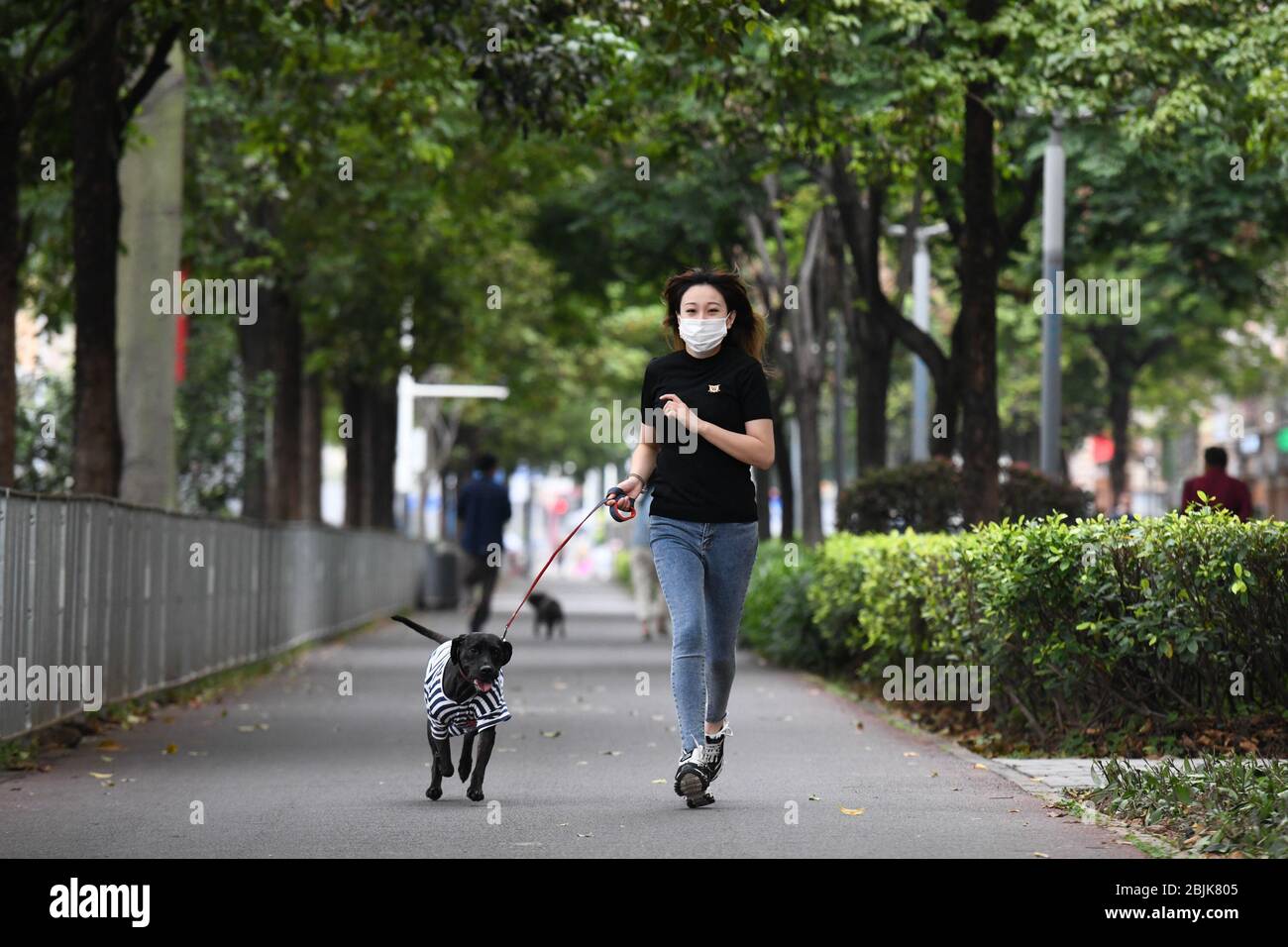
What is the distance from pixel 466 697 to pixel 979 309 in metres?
8.39

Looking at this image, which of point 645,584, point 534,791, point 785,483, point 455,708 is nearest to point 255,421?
point 645,584

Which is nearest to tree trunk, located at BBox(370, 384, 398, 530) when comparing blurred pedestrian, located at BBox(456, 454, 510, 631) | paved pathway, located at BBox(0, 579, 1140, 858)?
blurred pedestrian, located at BBox(456, 454, 510, 631)

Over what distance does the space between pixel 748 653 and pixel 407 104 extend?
801 cm

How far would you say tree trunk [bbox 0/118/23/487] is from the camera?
1516 centimetres

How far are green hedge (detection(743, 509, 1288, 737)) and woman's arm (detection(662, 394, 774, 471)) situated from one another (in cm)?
254

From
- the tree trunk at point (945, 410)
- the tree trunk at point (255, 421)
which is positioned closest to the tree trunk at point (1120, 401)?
the tree trunk at point (945, 410)

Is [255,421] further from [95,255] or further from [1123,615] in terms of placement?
[1123,615]

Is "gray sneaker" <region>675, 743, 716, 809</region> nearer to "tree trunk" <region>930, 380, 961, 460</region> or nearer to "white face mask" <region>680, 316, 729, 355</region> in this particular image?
"white face mask" <region>680, 316, 729, 355</region>

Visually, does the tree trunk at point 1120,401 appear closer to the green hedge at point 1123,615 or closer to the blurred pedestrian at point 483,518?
the blurred pedestrian at point 483,518

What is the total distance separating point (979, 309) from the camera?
57.0 ft

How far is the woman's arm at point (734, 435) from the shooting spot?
9.44 metres

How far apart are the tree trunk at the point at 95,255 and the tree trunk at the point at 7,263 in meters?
1.00

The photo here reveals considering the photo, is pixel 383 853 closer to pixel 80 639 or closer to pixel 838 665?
pixel 80 639
